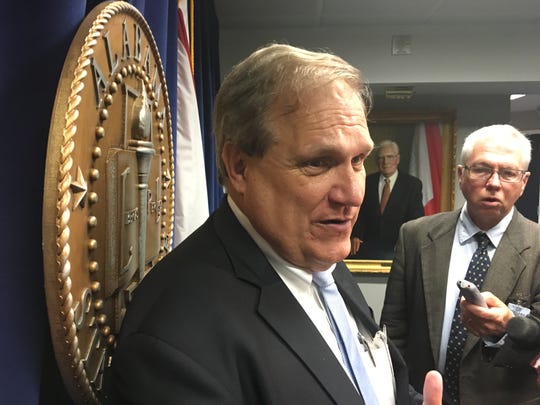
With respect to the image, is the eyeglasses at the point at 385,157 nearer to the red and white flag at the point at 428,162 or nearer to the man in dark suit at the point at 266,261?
the red and white flag at the point at 428,162

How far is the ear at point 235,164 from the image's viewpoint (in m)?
0.72

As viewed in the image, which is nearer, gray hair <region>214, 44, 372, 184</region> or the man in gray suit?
gray hair <region>214, 44, 372, 184</region>

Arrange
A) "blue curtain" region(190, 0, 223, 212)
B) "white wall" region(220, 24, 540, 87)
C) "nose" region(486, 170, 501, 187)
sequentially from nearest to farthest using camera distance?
"nose" region(486, 170, 501, 187) → "blue curtain" region(190, 0, 223, 212) → "white wall" region(220, 24, 540, 87)

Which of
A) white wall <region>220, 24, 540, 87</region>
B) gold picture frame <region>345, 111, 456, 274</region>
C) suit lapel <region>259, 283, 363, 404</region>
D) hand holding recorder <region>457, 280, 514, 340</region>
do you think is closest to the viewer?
suit lapel <region>259, 283, 363, 404</region>

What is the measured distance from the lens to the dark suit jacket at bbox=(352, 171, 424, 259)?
3.52 metres

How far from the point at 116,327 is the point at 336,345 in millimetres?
381

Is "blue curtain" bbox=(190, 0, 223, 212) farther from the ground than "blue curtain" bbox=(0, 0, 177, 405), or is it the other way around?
"blue curtain" bbox=(190, 0, 223, 212)

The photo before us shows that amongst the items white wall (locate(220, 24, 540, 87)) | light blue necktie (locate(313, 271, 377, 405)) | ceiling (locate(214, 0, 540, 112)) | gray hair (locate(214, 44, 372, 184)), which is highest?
ceiling (locate(214, 0, 540, 112))

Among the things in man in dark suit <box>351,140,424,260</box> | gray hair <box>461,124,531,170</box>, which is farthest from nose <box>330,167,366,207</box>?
man in dark suit <box>351,140,424,260</box>

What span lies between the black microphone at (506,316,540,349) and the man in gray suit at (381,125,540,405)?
2 cm

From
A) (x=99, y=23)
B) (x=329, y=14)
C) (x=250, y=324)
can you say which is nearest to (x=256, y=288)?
(x=250, y=324)

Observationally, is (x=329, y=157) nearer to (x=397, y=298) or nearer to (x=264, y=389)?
(x=264, y=389)

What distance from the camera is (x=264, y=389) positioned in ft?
1.91

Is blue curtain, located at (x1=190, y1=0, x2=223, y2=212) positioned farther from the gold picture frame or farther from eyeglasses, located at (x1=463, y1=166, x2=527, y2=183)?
the gold picture frame
